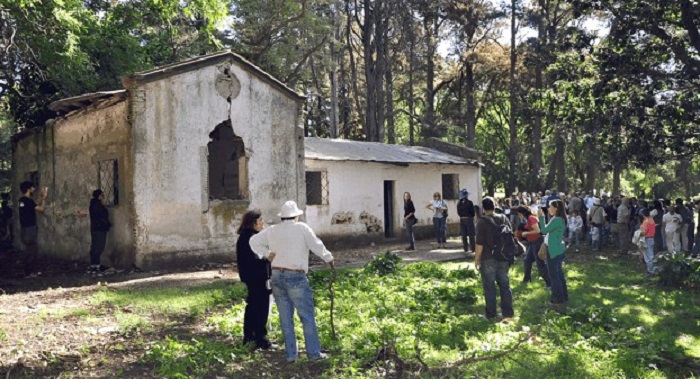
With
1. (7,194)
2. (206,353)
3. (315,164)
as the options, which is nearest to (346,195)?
(315,164)

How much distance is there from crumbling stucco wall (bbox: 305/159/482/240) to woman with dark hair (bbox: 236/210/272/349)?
1149 centimetres

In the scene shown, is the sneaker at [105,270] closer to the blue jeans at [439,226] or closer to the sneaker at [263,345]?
the sneaker at [263,345]

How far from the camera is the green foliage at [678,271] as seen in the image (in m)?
12.5

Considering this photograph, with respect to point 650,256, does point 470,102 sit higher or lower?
higher

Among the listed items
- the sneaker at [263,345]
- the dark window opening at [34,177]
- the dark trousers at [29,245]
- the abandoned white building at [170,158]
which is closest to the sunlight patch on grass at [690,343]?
the sneaker at [263,345]

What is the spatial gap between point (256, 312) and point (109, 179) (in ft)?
28.6

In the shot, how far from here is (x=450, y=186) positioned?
24719mm

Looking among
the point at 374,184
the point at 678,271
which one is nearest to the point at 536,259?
the point at 678,271

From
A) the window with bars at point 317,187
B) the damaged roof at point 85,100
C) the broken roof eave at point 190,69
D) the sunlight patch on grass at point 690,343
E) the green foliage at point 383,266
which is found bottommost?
the sunlight patch on grass at point 690,343

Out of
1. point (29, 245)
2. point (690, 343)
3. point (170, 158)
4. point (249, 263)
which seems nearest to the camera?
point (249, 263)

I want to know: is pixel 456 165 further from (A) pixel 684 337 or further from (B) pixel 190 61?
(A) pixel 684 337

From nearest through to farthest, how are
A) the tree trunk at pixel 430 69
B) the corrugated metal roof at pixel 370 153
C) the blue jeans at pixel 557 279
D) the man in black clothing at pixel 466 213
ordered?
1. the blue jeans at pixel 557 279
2. the man in black clothing at pixel 466 213
3. the corrugated metal roof at pixel 370 153
4. the tree trunk at pixel 430 69

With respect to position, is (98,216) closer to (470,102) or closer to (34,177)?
(34,177)

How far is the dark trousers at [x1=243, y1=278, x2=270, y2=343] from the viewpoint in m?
7.33
